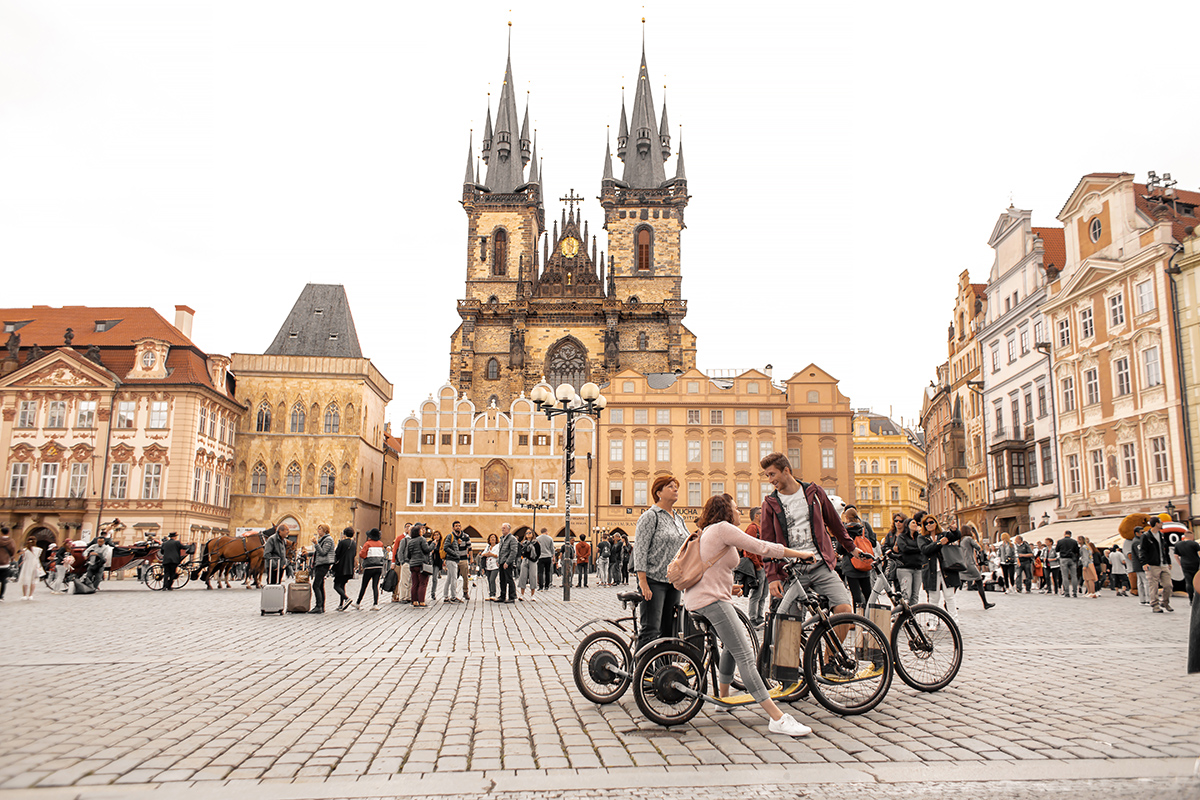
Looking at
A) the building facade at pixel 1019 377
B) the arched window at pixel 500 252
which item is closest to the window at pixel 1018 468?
the building facade at pixel 1019 377

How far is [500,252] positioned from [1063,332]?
44.5m

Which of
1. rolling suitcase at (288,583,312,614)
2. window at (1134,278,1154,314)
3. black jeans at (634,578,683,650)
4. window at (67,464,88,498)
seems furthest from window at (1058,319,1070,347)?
window at (67,464,88,498)

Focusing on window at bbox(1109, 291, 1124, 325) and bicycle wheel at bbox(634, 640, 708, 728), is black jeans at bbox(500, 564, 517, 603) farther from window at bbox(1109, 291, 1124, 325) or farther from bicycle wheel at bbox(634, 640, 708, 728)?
window at bbox(1109, 291, 1124, 325)

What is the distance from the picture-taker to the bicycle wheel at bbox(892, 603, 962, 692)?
7.69 metres

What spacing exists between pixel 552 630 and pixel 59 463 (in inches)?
1718

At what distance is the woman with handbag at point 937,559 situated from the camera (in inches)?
540

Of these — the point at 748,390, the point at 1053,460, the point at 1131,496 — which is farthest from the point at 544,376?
the point at 1131,496

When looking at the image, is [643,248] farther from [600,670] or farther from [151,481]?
[600,670]

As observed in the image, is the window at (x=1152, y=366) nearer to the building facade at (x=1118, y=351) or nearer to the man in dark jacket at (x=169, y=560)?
the building facade at (x=1118, y=351)

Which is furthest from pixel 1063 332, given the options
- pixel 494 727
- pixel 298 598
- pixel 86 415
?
pixel 86 415

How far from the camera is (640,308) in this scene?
67938 mm

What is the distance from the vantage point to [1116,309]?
3334cm


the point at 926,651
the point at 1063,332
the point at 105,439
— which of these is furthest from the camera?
the point at 105,439

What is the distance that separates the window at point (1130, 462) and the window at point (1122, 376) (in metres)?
1.87
